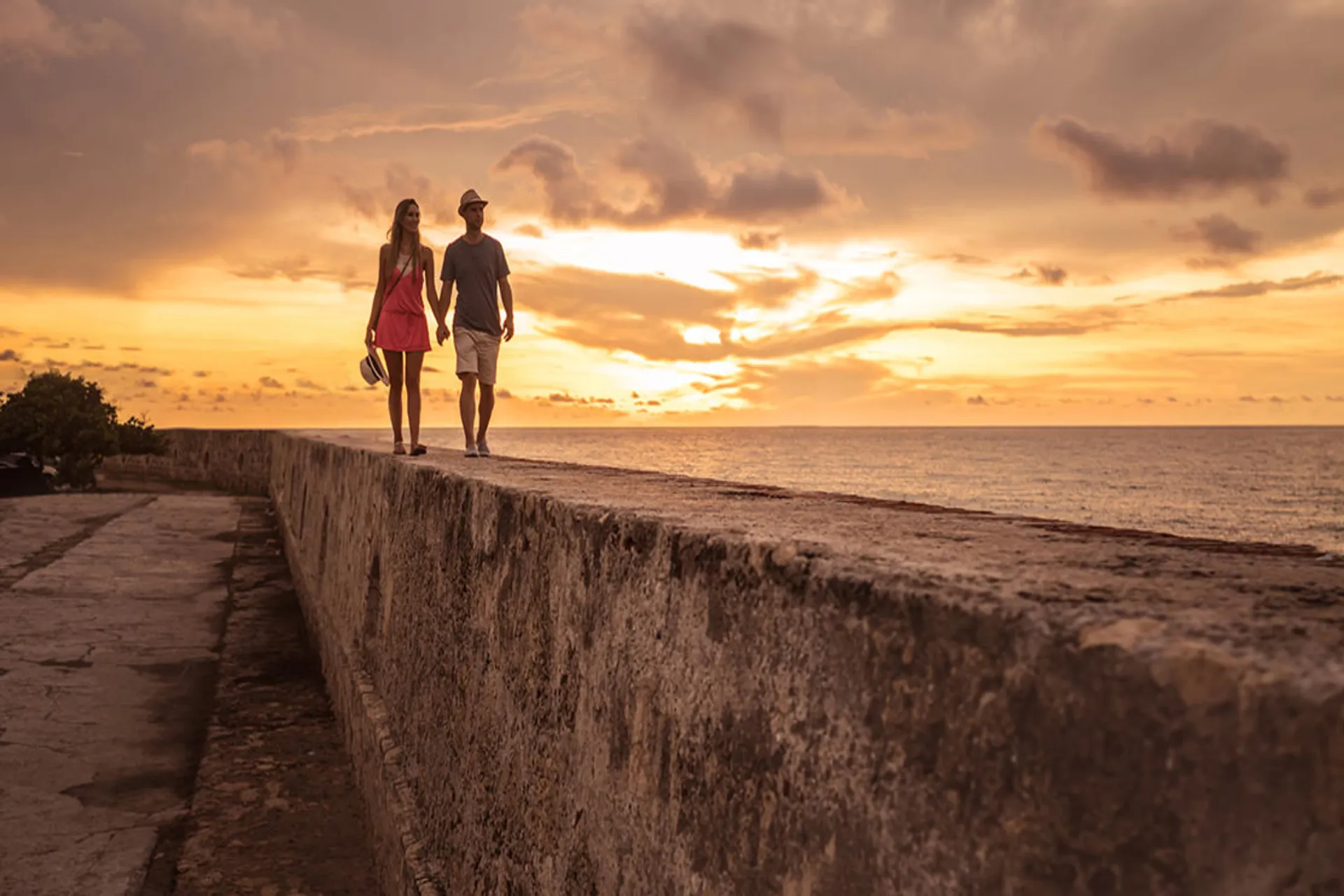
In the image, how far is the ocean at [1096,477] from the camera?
45.0 m

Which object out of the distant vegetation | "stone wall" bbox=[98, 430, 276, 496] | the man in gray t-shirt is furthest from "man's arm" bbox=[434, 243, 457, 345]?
the distant vegetation

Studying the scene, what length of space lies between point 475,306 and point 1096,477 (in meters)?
72.3

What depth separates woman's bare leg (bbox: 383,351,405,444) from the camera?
23.6 ft

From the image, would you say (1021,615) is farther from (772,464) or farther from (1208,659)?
(772,464)

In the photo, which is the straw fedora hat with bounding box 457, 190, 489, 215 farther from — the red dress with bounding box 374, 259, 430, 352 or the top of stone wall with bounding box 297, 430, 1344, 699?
the top of stone wall with bounding box 297, 430, 1344, 699

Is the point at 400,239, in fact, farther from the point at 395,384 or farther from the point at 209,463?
the point at 209,463

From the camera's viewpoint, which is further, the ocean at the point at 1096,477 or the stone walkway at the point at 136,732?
the ocean at the point at 1096,477

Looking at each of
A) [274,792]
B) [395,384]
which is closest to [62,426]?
[395,384]

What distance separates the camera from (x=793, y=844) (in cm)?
120

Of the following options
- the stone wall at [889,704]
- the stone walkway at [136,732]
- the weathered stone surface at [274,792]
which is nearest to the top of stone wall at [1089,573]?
the stone wall at [889,704]

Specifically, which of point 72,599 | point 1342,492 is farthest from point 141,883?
point 1342,492

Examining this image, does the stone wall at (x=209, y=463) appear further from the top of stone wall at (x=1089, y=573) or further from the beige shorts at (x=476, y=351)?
the top of stone wall at (x=1089, y=573)

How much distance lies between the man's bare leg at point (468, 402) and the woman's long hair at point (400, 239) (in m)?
0.87

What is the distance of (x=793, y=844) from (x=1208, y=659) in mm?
573
